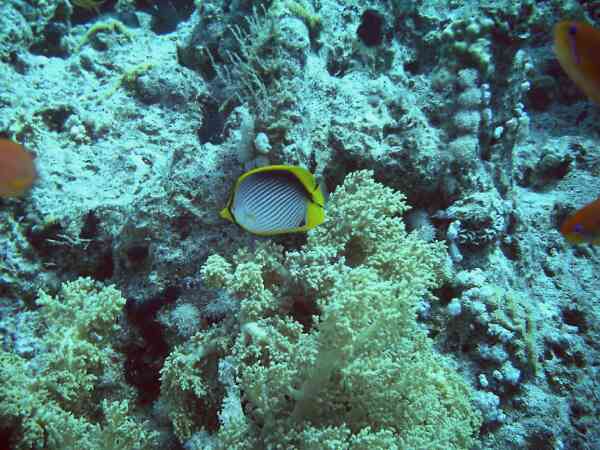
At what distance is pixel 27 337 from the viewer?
8.41 ft

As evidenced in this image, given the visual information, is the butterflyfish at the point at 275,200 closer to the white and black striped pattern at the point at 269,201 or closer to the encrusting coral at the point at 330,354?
the white and black striped pattern at the point at 269,201

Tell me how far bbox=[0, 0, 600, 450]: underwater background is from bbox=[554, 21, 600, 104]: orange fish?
0.04m

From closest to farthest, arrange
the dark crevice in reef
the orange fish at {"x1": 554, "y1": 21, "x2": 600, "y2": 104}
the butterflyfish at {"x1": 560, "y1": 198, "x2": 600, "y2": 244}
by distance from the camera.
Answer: the orange fish at {"x1": 554, "y1": 21, "x2": 600, "y2": 104} → the butterflyfish at {"x1": 560, "y1": 198, "x2": 600, "y2": 244} → the dark crevice in reef

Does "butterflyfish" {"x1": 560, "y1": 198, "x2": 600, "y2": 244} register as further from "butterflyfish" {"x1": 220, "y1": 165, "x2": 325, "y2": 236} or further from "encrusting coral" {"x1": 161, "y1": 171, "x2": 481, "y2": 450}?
"butterflyfish" {"x1": 220, "y1": 165, "x2": 325, "y2": 236}

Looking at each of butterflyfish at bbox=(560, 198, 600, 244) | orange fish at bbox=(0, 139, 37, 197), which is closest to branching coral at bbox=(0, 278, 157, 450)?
orange fish at bbox=(0, 139, 37, 197)

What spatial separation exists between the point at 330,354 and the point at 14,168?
1979 millimetres

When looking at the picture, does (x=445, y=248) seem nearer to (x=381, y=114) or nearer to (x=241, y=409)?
(x=381, y=114)

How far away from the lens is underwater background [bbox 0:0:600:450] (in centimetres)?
193

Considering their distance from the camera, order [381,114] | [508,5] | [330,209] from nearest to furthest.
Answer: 1. [330,209]
2. [381,114]
3. [508,5]

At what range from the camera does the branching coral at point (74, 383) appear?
204 cm

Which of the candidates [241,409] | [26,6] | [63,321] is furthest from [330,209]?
[26,6]

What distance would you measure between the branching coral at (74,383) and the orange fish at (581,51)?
255 cm

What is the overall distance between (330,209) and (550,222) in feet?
7.39

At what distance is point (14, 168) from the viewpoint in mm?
2166
